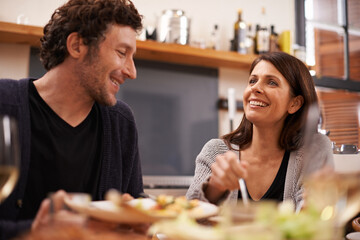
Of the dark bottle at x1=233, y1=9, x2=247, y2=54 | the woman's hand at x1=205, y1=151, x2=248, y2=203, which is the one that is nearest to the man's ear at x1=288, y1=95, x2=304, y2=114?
the woman's hand at x1=205, y1=151, x2=248, y2=203

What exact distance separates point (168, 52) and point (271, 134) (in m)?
1.50

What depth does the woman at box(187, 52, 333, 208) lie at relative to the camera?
1.69 meters

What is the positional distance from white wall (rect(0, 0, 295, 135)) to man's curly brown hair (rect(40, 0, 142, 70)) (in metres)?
1.55

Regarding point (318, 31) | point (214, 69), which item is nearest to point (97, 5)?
point (214, 69)

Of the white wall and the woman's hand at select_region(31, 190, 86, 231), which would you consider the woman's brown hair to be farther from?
the white wall

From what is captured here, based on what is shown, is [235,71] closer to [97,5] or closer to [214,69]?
[214,69]

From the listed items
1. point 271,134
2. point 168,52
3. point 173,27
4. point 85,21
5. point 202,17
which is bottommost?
point 271,134

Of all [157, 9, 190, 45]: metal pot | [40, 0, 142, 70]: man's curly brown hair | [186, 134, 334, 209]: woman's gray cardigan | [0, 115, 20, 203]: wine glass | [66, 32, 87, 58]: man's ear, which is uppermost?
[157, 9, 190, 45]: metal pot

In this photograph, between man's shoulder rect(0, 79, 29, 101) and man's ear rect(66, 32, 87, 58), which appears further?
man's ear rect(66, 32, 87, 58)

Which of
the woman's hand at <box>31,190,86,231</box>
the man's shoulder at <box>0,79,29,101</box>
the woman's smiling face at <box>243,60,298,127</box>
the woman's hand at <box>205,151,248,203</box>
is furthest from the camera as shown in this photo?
the woman's smiling face at <box>243,60,298,127</box>

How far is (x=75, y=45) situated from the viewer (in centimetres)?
148

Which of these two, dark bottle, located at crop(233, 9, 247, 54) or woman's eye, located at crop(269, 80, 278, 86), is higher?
dark bottle, located at crop(233, 9, 247, 54)

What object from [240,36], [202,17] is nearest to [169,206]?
[240,36]

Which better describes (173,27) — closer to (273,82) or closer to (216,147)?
(273,82)
